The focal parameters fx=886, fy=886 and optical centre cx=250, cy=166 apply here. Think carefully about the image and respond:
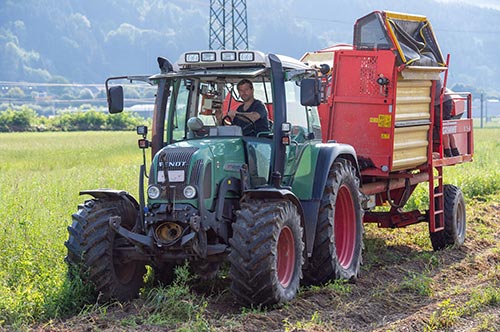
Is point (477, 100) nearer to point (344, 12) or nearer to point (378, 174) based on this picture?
point (344, 12)

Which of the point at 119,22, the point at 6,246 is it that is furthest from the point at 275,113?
the point at 119,22

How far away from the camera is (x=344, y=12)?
18762 centimetres

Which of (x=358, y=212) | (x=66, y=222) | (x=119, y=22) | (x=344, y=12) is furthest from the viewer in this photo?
(x=344, y=12)

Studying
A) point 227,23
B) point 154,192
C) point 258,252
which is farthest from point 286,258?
point 227,23

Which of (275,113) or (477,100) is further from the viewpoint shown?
(477,100)

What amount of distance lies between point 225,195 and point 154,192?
2.26 feet

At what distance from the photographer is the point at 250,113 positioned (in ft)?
28.8

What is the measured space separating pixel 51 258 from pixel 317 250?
2.83m

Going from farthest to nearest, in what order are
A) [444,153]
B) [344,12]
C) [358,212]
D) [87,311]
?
[344,12] → [444,153] → [358,212] → [87,311]

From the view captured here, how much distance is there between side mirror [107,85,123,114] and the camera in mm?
8242

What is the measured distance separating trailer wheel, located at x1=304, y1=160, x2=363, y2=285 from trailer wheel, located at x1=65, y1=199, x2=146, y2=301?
196 cm

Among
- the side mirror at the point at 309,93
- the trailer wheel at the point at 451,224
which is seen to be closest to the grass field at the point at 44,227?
the trailer wheel at the point at 451,224

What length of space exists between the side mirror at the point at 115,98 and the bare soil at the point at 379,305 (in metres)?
1.80

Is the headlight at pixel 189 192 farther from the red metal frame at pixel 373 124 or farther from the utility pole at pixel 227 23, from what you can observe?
the utility pole at pixel 227 23
